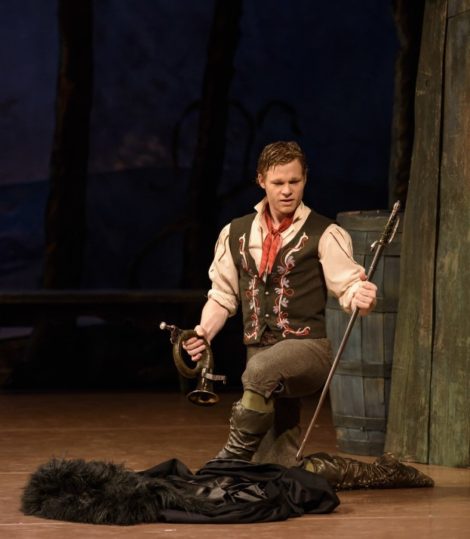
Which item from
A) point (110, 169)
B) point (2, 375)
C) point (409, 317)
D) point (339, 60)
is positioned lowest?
point (2, 375)

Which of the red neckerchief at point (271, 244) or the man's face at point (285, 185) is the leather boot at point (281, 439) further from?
the man's face at point (285, 185)

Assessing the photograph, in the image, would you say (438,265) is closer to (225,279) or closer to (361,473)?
(361,473)

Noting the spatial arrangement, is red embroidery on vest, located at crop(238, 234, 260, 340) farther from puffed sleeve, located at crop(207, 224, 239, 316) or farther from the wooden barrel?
the wooden barrel

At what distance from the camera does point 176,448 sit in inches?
288

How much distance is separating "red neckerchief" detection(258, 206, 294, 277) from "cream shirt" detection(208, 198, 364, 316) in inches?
0.7

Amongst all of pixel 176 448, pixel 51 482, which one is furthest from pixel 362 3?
pixel 51 482

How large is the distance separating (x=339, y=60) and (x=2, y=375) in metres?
3.45

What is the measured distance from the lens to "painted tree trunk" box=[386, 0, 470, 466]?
6.65m

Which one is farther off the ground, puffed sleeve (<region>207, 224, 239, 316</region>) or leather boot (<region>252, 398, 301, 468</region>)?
puffed sleeve (<region>207, 224, 239, 316</region>)

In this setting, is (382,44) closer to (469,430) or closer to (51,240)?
(51,240)

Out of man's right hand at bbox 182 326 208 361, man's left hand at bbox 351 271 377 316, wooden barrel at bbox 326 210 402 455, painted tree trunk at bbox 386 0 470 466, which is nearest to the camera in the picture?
man's left hand at bbox 351 271 377 316

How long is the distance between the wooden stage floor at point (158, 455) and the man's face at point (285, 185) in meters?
1.11

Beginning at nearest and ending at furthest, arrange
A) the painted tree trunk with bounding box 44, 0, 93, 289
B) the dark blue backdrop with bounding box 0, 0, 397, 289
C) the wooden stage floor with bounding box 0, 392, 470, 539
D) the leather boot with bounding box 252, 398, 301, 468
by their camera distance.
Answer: the wooden stage floor with bounding box 0, 392, 470, 539 < the leather boot with bounding box 252, 398, 301, 468 < the painted tree trunk with bounding box 44, 0, 93, 289 < the dark blue backdrop with bounding box 0, 0, 397, 289

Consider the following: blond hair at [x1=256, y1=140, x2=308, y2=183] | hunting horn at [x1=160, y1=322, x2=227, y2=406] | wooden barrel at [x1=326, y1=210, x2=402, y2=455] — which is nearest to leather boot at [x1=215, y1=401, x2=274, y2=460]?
hunting horn at [x1=160, y1=322, x2=227, y2=406]
